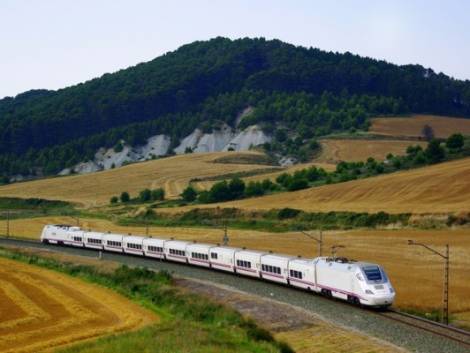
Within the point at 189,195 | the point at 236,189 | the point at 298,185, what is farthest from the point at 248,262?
the point at 189,195

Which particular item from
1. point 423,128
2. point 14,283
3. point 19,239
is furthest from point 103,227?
point 423,128

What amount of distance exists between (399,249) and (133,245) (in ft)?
83.0

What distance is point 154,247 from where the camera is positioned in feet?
210

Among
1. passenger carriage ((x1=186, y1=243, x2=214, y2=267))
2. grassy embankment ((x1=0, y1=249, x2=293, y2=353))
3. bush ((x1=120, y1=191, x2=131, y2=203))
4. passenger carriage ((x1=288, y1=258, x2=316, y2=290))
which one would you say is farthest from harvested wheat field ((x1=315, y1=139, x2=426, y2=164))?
grassy embankment ((x1=0, y1=249, x2=293, y2=353))

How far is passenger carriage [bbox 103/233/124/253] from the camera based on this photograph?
228 ft

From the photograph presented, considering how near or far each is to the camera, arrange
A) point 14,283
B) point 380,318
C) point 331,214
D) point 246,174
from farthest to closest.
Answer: point 246,174, point 331,214, point 14,283, point 380,318

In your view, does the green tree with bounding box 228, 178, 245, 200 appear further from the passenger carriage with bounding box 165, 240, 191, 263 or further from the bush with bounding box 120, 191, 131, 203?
the passenger carriage with bounding box 165, 240, 191, 263

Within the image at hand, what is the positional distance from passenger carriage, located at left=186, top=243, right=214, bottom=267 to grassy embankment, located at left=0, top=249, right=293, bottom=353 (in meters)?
7.03

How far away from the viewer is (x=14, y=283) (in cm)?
4816

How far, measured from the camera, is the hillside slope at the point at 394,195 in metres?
79.5

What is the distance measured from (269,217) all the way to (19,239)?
32.1 meters

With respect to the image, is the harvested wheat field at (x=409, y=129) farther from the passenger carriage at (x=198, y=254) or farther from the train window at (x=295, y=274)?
the train window at (x=295, y=274)

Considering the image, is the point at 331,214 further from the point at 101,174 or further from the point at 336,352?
the point at 101,174

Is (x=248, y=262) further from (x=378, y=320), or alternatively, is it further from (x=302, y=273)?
(x=378, y=320)
